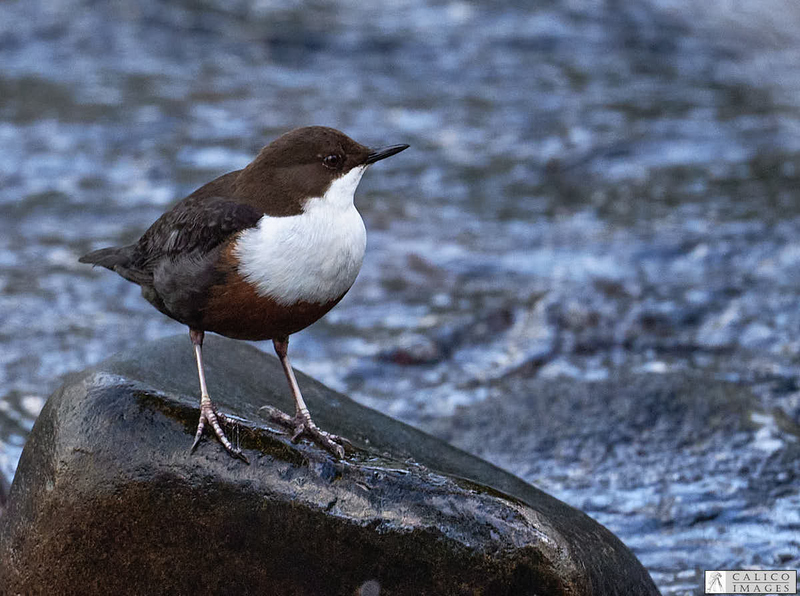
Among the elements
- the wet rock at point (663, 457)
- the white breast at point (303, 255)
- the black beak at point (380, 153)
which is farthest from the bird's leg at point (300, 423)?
the wet rock at point (663, 457)

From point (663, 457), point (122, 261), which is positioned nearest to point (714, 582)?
point (663, 457)

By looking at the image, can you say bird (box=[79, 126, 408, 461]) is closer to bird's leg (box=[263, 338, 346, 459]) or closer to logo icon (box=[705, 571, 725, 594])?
bird's leg (box=[263, 338, 346, 459])

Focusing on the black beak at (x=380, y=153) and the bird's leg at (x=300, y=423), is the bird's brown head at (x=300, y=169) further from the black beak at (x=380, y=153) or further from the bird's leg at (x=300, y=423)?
the bird's leg at (x=300, y=423)

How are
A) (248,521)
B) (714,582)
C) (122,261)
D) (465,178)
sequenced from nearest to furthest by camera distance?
(248,521), (122,261), (714,582), (465,178)

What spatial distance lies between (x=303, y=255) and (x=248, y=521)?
0.74 meters

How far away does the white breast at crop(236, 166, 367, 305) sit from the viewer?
290 centimetres

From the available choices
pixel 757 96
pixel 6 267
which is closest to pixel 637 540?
pixel 6 267

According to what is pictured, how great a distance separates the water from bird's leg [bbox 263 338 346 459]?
1.40 meters

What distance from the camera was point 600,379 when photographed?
5.25 m

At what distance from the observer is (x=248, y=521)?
9.49 feet

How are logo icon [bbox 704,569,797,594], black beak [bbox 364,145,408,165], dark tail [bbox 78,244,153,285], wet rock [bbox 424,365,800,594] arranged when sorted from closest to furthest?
black beak [bbox 364,145,408,165] < dark tail [bbox 78,244,153,285] < logo icon [bbox 704,569,797,594] < wet rock [bbox 424,365,800,594]

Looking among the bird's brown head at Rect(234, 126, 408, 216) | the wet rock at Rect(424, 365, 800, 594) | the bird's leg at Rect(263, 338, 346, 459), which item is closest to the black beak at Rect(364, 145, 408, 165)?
the bird's brown head at Rect(234, 126, 408, 216)

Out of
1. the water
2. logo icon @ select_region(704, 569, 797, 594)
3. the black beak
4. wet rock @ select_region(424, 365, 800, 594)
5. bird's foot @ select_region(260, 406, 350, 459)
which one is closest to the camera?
bird's foot @ select_region(260, 406, 350, 459)

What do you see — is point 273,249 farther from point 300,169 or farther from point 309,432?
point 309,432
